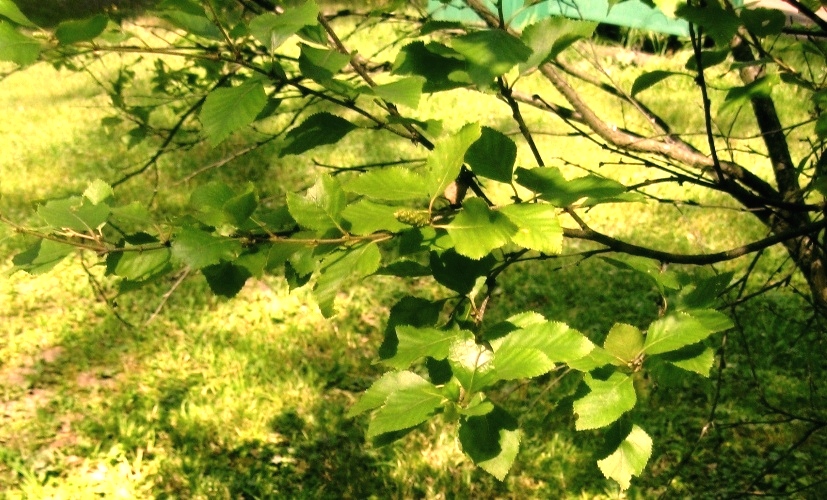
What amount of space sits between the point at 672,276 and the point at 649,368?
298mm

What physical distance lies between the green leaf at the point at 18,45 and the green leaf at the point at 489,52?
0.51 m

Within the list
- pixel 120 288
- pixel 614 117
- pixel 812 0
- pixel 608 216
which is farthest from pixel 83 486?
pixel 614 117

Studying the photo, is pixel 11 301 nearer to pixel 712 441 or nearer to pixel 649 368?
pixel 712 441

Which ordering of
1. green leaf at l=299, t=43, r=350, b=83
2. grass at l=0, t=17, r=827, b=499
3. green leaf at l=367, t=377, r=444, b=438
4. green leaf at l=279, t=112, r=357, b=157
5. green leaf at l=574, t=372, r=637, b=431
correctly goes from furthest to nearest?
1. grass at l=0, t=17, r=827, b=499
2. green leaf at l=279, t=112, r=357, b=157
3. green leaf at l=299, t=43, r=350, b=83
4. green leaf at l=574, t=372, r=637, b=431
5. green leaf at l=367, t=377, r=444, b=438

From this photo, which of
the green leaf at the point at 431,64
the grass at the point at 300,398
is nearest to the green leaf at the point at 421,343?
the green leaf at the point at 431,64

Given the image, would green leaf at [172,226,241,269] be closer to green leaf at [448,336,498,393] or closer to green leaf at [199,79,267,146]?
green leaf at [199,79,267,146]

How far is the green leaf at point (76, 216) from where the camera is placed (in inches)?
34.7

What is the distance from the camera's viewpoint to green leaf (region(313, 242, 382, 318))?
2.62ft

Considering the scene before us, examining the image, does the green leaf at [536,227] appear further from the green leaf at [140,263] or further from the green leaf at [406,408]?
the green leaf at [140,263]

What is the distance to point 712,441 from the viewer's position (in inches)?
125

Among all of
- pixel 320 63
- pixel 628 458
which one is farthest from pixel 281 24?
pixel 628 458

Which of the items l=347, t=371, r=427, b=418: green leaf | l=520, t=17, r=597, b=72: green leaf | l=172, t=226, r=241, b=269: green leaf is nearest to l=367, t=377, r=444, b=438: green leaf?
l=347, t=371, r=427, b=418: green leaf

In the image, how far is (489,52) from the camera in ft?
2.71

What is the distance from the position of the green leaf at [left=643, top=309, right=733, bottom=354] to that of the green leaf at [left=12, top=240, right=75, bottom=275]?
710mm
